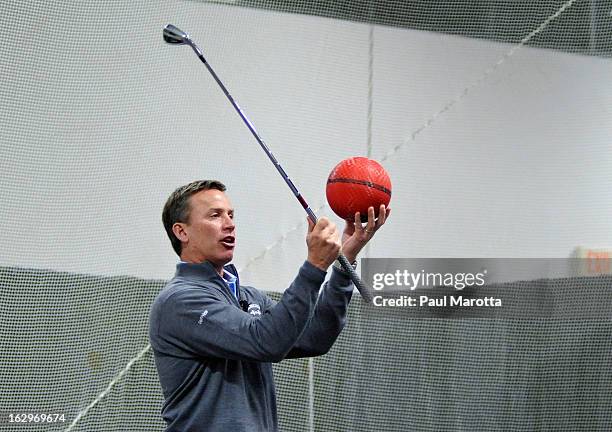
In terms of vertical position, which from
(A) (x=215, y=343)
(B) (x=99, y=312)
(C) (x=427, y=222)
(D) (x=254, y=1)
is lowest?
(A) (x=215, y=343)

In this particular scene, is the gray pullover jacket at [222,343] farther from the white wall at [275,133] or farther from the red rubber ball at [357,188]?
the white wall at [275,133]

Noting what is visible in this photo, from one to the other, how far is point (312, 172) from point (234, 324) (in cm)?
235

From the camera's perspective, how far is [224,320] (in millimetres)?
2078

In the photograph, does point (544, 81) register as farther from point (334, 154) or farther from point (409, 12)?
point (334, 154)

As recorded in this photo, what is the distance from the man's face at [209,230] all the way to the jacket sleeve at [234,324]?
12cm

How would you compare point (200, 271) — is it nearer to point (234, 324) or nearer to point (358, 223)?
point (234, 324)

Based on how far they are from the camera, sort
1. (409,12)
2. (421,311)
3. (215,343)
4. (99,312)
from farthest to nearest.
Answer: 1. (409,12)
2. (421,311)
3. (99,312)
4. (215,343)

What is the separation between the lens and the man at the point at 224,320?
2.03m

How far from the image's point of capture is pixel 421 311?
4336 mm

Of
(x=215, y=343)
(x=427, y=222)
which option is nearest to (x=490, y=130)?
(x=427, y=222)

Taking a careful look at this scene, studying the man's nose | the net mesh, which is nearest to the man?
the man's nose

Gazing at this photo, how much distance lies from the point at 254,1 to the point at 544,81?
1395 millimetres

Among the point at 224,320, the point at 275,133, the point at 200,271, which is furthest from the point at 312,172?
the point at 224,320

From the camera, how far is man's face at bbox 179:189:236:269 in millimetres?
2287
